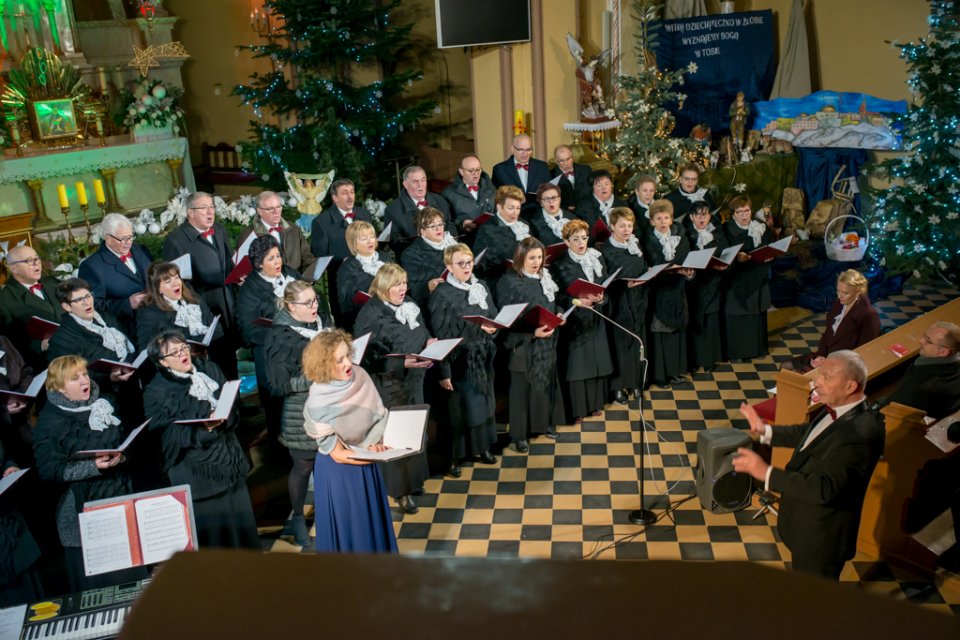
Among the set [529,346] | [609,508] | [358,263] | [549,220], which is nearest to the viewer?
[609,508]

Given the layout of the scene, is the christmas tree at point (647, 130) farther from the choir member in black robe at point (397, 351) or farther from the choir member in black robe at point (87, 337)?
the choir member in black robe at point (87, 337)

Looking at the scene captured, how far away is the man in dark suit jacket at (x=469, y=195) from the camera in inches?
308

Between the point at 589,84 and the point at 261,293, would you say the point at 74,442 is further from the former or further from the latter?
the point at 589,84

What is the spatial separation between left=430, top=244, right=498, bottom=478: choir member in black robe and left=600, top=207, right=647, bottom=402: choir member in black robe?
4.38 feet

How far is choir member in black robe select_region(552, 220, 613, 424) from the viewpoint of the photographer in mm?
6691

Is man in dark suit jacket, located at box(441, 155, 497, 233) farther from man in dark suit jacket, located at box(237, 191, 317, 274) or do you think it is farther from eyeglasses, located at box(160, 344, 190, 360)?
eyeglasses, located at box(160, 344, 190, 360)

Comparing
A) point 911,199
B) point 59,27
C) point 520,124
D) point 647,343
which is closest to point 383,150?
point 520,124

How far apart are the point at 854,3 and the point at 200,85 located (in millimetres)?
9999

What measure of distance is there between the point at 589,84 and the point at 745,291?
12.5 ft

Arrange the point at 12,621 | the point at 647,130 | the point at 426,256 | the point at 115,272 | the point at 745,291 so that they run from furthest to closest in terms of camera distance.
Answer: the point at 647,130, the point at 745,291, the point at 426,256, the point at 115,272, the point at 12,621

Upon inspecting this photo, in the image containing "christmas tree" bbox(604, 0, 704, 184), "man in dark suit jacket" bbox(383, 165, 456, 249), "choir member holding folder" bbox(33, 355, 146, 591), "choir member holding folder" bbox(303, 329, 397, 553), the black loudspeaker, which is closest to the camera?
"choir member holding folder" bbox(33, 355, 146, 591)

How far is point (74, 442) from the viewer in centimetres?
438

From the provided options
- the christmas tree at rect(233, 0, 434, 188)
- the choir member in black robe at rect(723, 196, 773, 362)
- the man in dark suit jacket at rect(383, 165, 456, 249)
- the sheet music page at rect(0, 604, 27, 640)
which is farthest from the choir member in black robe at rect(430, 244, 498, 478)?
the christmas tree at rect(233, 0, 434, 188)

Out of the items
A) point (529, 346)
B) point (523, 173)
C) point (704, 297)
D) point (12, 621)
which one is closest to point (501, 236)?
point (529, 346)
